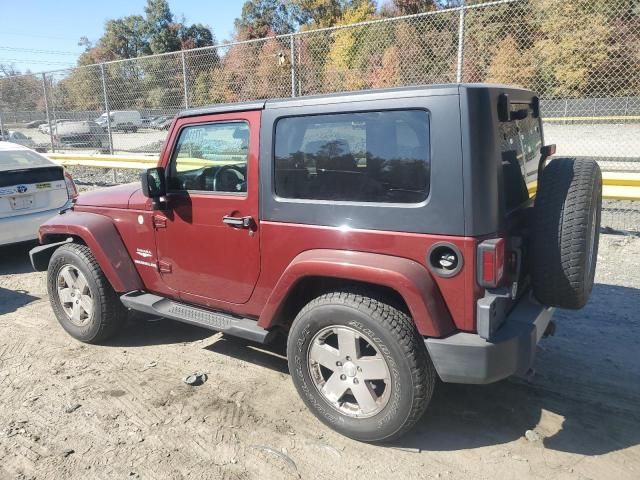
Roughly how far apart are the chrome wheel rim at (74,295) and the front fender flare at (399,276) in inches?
90.4

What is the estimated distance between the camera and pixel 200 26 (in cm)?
6031

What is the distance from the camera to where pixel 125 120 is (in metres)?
12.1

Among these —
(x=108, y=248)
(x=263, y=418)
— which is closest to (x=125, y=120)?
(x=108, y=248)

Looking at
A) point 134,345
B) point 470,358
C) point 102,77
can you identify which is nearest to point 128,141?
point 102,77

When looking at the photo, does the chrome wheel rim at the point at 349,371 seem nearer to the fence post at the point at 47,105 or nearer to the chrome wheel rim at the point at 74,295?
the chrome wheel rim at the point at 74,295

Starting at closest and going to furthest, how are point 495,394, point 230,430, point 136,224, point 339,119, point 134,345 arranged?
point 339,119 < point 230,430 < point 495,394 < point 136,224 < point 134,345

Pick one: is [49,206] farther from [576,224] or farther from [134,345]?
[576,224]

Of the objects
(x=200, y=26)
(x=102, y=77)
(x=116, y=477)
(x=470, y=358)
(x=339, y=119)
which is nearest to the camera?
(x=470, y=358)

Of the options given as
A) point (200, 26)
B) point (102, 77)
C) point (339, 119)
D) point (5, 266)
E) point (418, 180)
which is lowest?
point (5, 266)

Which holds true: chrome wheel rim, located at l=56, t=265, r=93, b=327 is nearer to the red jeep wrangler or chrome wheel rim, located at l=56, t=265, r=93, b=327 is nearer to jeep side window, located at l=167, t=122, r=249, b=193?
the red jeep wrangler

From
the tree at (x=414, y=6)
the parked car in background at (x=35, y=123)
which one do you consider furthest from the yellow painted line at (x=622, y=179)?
the tree at (x=414, y=6)

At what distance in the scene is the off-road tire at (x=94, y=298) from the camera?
4109 mm

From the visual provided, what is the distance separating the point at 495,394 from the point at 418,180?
1.65 meters

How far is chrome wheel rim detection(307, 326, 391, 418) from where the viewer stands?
9.23ft
